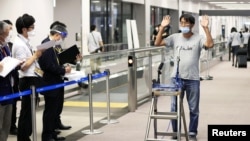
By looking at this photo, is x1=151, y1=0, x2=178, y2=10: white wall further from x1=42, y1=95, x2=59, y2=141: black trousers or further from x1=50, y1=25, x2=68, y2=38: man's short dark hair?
x1=42, y1=95, x2=59, y2=141: black trousers

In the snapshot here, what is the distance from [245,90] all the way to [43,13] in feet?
Answer: 19.5

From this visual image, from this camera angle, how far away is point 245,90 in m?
13.4

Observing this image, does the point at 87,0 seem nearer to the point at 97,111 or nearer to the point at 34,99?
the point at 97,111

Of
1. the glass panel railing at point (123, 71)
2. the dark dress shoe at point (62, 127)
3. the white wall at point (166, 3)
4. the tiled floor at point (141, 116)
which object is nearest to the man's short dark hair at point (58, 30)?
the tiled floor at point (141, 116)

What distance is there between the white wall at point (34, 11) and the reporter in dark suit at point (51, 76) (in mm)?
3876

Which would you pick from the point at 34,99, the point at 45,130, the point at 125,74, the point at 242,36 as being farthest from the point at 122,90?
the point at 242,36

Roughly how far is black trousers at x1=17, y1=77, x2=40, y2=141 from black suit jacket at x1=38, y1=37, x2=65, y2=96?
351mm

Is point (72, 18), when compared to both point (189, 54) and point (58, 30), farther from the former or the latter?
point (189, 54)

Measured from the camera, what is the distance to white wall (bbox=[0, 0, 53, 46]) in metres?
10.6

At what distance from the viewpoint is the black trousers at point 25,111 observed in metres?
6.17

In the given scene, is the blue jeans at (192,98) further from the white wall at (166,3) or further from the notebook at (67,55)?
the white wall at (166,3)

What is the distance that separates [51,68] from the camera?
6.57 metres

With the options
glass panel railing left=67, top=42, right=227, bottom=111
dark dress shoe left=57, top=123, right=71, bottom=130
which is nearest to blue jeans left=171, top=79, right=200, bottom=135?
dark dress shoe left=57, top=123, right=71, bottom=130

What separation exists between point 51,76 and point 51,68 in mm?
224
